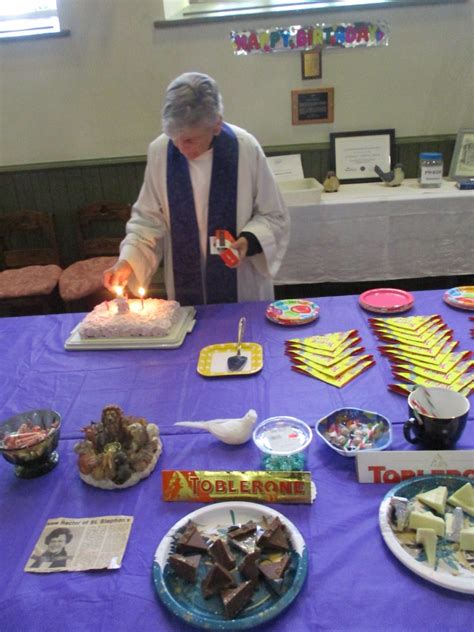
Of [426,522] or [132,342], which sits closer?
[426,522]

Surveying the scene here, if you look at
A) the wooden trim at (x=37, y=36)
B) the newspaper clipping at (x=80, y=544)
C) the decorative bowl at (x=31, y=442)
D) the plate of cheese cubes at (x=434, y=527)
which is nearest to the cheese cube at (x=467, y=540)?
the plate of cheese cubes at (x=434, y=527)

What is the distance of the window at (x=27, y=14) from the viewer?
376 cm

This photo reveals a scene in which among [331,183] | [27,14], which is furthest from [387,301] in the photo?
[27,14]

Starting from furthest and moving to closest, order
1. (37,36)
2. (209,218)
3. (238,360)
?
1. (37,36)
2. (209,218)
3. (238,360)

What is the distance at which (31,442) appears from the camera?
1173 millimetres

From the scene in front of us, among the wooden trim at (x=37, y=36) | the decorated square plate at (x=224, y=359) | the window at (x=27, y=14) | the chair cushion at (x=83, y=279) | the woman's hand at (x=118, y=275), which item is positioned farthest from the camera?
the window at (x=27, y=14)

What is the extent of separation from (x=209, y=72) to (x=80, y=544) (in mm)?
3282

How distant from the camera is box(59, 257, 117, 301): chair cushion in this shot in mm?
3215

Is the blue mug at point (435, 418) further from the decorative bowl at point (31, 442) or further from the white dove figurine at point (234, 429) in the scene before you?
the decorative bowl at point (31, 442)

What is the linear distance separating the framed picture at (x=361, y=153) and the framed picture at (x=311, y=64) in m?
0.41

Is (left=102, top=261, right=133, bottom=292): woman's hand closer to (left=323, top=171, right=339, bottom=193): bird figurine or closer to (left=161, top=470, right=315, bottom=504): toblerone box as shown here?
(left=161, top=470, right=315, bottom=504): toblerone box

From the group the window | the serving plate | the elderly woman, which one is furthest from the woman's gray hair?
the window

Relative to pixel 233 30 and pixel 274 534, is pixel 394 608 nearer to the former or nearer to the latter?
pixel 274 534

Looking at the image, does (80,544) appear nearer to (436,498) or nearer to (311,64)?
(436,498)
